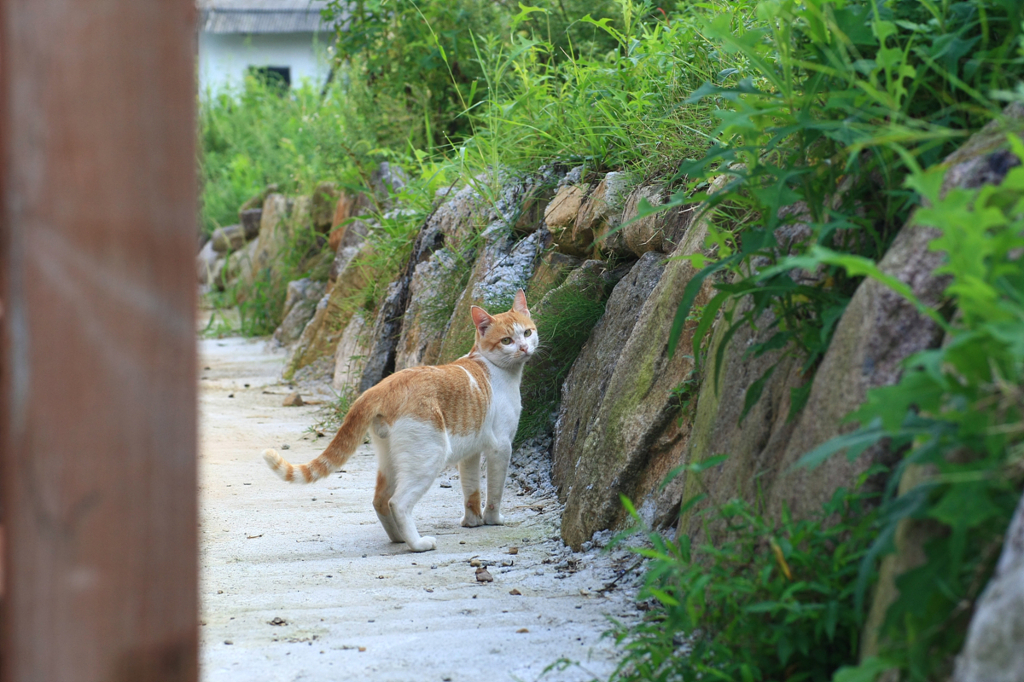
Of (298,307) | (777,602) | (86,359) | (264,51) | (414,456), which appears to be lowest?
(298,307)

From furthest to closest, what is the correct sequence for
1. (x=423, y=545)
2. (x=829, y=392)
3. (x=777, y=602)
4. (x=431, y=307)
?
(x=431, y=307)
(x=423, y=545)
(x=829, y=392)
(x=777, y=602)

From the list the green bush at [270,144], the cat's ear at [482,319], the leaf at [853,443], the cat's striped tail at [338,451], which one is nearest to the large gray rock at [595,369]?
the cat's ear at [482,319]

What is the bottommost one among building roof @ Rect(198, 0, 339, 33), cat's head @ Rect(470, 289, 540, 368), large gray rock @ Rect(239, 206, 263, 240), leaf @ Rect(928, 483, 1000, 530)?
large gray rock @ Rect(239, 206, 263, 240)

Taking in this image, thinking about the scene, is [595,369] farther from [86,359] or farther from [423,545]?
[86,359]

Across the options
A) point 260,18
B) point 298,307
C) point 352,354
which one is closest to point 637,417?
point 352,354

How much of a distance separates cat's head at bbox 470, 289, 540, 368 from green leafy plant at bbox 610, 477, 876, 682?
223 cm

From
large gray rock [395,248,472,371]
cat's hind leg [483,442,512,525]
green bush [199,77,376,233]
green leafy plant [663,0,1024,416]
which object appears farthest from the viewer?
green bush [199,77,376,233]

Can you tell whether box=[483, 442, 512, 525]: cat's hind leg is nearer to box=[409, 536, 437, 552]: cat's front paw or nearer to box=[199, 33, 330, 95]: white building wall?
box=[409, 536, 437, 552]: cat's front paw

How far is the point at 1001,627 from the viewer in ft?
3.89

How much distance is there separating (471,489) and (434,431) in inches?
18.1

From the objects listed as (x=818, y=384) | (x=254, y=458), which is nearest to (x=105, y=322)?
(x=818, y=384)

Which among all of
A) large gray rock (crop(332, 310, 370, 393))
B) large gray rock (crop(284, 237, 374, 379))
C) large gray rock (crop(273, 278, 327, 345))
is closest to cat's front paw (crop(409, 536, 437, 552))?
large gray rock (crop(332, 310, 370, 393))

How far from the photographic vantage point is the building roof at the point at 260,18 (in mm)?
20859

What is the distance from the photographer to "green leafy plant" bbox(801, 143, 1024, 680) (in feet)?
4.38
